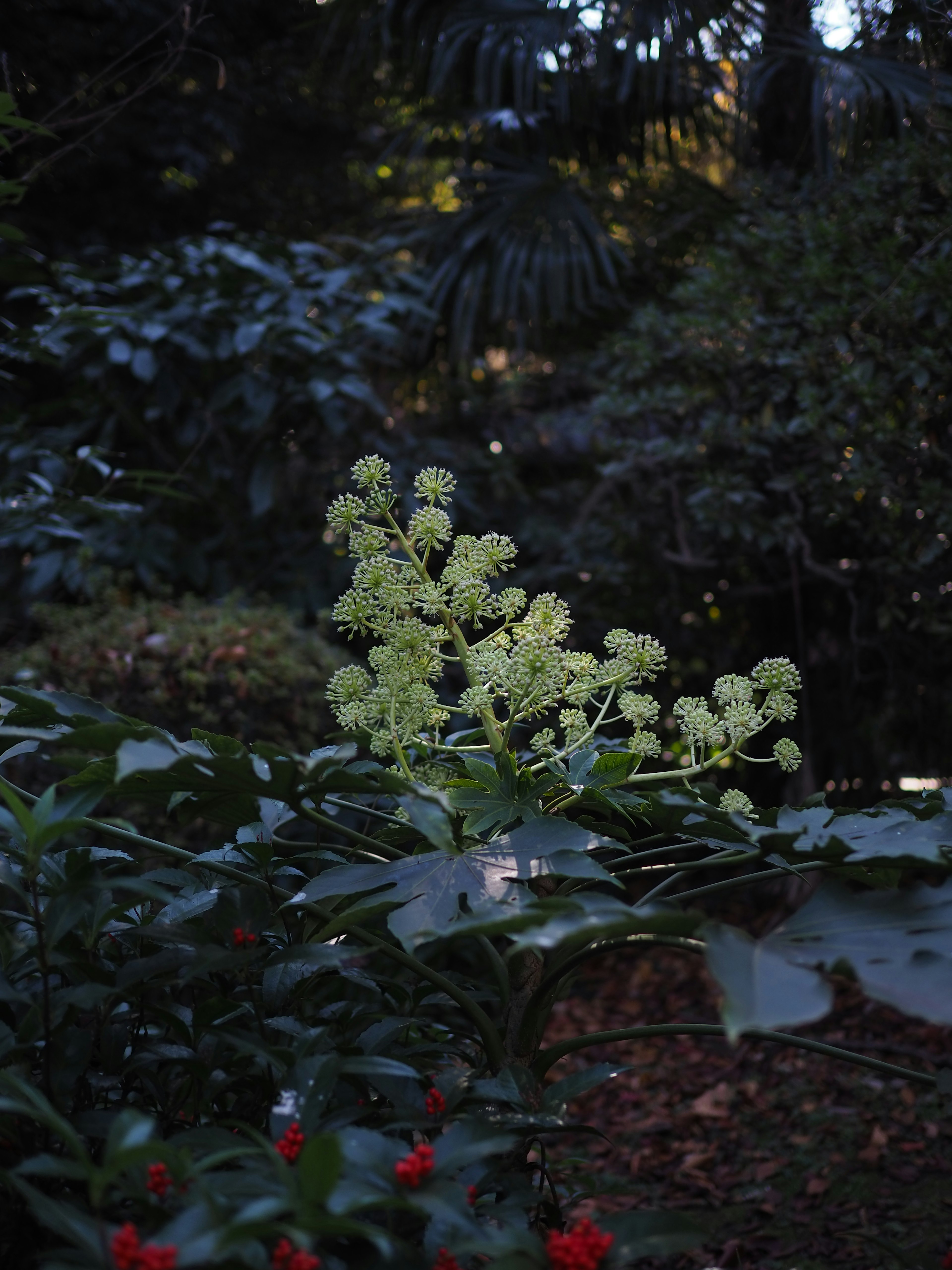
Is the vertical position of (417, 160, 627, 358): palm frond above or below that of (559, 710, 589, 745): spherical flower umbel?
above

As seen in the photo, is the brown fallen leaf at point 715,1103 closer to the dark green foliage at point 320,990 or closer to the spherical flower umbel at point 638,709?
the dark green foliage at point 320,990

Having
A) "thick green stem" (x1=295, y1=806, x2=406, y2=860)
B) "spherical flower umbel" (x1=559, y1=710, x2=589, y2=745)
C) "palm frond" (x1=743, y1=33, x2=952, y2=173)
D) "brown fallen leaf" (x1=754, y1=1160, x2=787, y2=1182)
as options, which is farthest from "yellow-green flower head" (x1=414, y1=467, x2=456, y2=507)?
"palm frond" (x1=743, y1=33, x2=952, y2=173)

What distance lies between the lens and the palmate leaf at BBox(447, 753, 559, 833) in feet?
3.15

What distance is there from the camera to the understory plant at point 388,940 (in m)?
0.66

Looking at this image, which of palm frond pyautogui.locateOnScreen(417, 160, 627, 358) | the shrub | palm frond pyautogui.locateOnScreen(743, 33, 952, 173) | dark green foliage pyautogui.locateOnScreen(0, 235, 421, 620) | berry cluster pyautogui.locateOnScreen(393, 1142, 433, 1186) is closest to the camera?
berry cluster pyautogui.locateOnScreen(393, 1142, 433, 1186)

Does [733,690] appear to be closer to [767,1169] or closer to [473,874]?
[473,874]

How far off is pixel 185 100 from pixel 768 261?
3.22 metres

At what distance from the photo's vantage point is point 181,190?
4.79 meters

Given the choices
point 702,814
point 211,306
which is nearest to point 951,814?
point 702,814

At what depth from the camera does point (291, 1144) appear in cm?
74

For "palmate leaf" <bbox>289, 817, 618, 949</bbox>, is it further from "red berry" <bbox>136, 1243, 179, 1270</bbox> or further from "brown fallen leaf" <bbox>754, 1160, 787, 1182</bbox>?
"brown fallen leaf" <bbox>754, 1160, 787, 1182</bbox>

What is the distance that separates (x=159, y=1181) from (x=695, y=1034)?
0.58 metres

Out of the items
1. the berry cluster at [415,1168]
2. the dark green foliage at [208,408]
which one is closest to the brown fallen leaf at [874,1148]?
the berry cluster at [415,1168]

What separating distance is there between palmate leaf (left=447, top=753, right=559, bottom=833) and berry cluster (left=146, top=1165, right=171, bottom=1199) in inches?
15.2
